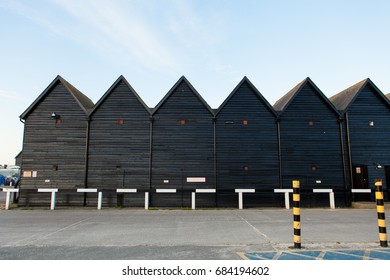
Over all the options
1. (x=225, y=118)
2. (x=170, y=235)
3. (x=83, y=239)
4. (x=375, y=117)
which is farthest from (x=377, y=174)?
(x=83, y=239)

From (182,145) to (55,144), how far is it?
8649 mm

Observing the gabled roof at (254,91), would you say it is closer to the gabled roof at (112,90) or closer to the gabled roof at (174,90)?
the gabled roof at (174,90)

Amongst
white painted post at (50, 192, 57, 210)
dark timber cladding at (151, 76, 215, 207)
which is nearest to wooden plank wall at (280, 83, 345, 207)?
dark timber cladding at (151, 76, 215, 207)

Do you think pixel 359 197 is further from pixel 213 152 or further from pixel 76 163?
pixel 76 163

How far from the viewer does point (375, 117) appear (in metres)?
19.3

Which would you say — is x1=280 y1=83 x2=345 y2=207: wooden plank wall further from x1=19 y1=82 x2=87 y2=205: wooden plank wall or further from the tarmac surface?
x1=19 y1=82 x2=87 y2=205: wooden plank wall

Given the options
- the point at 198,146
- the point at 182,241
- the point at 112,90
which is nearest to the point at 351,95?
the point at 198,146

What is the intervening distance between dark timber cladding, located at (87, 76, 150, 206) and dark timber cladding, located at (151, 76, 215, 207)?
86 cm

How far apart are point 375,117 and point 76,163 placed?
21.3m

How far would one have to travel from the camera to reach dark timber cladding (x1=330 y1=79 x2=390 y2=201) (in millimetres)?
18734

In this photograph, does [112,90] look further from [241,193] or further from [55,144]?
[241,193]

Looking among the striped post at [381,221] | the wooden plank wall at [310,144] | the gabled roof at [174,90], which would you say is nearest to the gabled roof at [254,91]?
the gabled roof at [174,90]

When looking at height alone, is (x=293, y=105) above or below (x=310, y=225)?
above

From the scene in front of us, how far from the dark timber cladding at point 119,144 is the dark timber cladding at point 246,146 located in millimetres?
5205
